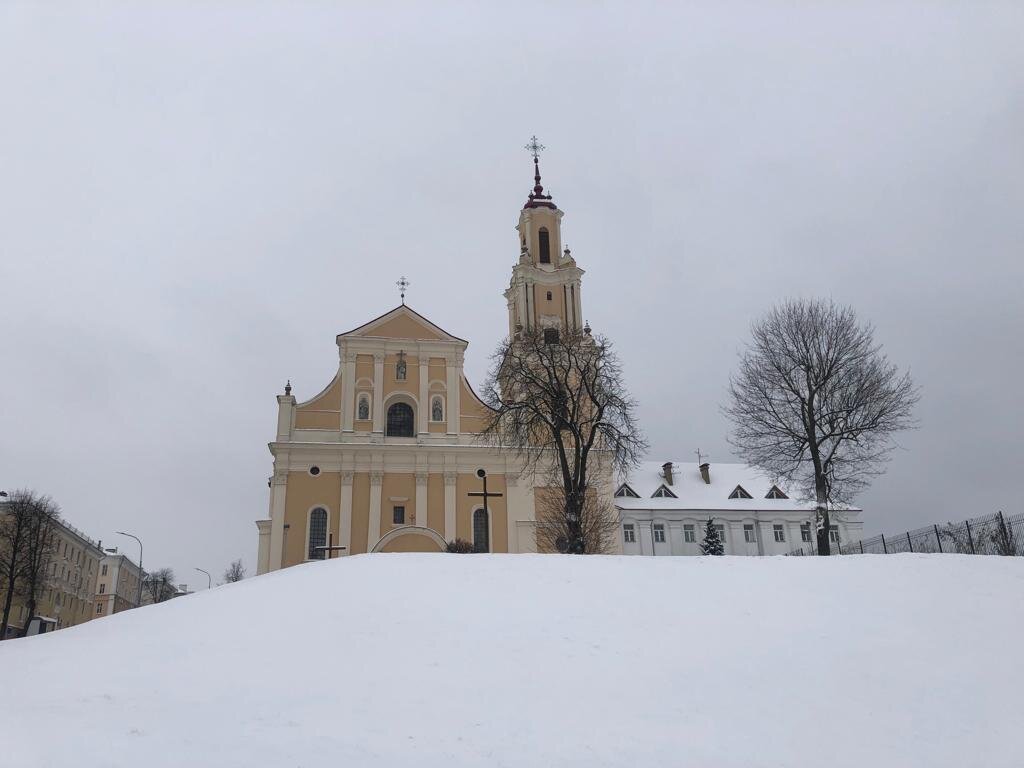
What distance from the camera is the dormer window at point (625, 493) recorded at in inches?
1834

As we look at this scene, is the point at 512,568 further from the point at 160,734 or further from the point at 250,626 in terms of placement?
the point at 160,734

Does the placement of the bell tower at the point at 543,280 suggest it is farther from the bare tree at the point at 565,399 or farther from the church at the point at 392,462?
the bare tree at the point at 565,399

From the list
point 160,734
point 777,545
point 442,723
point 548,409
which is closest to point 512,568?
point 442,723

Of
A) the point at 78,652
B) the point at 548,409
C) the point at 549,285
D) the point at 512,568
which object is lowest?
the point at 78,652

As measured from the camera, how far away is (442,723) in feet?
28.5

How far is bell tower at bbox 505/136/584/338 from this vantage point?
43.4m

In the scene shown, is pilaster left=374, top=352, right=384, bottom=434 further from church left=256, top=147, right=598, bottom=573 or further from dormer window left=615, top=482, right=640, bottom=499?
dormer window left=615, top=482, right=640, bottom=499

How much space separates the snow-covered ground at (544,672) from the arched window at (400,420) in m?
22.3

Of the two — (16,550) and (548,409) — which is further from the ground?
(548,409)

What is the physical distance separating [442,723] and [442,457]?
2811 cm

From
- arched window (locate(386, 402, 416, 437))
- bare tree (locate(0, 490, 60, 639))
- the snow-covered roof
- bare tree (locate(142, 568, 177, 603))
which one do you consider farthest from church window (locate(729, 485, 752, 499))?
bare tree (locate(142, 568, 177, 603))

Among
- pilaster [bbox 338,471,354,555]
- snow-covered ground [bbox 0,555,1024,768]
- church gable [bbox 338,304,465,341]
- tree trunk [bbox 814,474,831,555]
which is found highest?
church gable [bbox 338,304,465,341]

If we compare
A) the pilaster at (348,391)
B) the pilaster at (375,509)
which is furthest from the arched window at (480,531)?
the pilaster at (348,391)

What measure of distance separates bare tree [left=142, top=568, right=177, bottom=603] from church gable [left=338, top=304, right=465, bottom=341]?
6259cm
